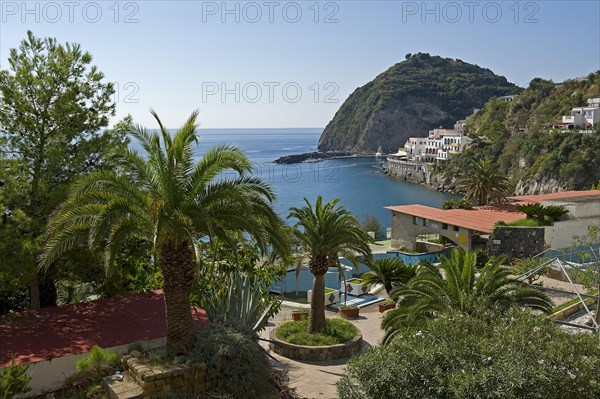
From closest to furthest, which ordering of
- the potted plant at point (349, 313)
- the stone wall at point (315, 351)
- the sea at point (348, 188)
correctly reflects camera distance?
the stone wall at point (315, 351)
the potted plant at point (349, 313)
the sea at point (348, 188)

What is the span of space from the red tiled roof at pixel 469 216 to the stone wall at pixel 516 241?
752mm

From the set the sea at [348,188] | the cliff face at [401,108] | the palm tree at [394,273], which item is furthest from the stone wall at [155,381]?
the cliff face at [401,108]

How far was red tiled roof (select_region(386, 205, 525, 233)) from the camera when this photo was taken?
29958 mm

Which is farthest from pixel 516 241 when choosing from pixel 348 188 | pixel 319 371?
pixel 348 188

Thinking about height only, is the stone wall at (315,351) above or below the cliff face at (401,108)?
below

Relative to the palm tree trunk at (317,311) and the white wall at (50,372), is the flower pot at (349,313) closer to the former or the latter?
the palm tree trunk at (317,311)

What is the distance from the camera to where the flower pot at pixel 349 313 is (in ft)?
64.1

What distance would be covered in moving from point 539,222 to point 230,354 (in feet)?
78.0

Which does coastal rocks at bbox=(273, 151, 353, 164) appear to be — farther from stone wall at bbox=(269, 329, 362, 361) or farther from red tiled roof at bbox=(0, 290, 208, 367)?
red tiled roof at bbox=(0, 290, 208, 367)

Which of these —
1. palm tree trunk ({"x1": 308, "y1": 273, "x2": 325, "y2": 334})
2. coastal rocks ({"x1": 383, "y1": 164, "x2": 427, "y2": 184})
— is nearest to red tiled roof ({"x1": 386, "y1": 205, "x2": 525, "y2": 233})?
palm tree trunk ({"x1": 308, "y1": 273, "x2": 325, "y2": 334})

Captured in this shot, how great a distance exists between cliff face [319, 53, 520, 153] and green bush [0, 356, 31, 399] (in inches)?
6421

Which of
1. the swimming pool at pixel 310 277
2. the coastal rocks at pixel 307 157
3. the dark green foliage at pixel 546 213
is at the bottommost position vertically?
the swimming pool at pixel 310 277

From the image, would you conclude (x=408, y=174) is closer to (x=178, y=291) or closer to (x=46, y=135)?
(x=46, y=135)

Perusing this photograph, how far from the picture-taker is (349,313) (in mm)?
19562
